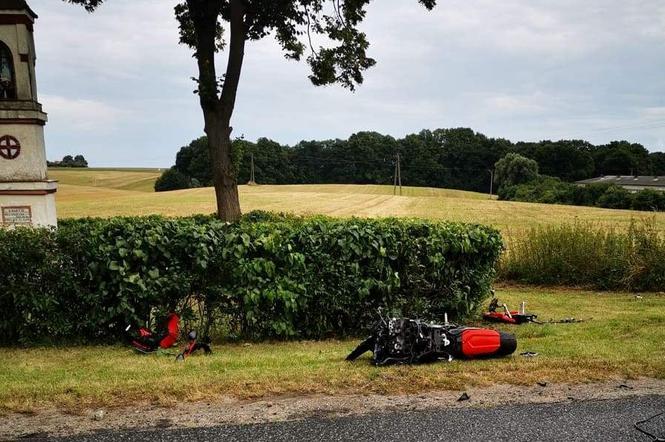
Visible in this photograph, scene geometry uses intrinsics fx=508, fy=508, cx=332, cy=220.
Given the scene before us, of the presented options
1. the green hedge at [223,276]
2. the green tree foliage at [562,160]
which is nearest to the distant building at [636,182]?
the green tree foliage at [562,160]

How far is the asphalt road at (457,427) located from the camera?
392 cm

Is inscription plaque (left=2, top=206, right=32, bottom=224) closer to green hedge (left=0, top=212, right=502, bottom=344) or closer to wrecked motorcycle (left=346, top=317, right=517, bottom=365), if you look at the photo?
green hedge (left=0, top=212, right=502, bottom=344)

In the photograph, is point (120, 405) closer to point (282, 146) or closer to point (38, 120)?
point (38, 120)

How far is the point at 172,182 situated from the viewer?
3713 inches

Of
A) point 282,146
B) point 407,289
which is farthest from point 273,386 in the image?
point 282,146

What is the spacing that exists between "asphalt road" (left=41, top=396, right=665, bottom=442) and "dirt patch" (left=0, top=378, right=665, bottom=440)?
13 cm

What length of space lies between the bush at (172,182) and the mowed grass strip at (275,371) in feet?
300

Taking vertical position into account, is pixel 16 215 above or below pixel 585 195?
above

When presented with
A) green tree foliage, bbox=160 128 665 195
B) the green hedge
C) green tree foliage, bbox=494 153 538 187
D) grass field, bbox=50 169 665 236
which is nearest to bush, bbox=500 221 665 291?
the green hedge

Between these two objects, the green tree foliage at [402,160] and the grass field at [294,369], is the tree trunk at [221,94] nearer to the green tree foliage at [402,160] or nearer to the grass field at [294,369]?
the grass field at [294,369]

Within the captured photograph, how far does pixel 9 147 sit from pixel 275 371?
24.9 feet

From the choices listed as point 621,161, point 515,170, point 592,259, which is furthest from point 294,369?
point 621,161

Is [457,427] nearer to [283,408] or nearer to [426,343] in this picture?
[283,408]

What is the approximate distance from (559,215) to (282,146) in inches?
2823
